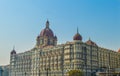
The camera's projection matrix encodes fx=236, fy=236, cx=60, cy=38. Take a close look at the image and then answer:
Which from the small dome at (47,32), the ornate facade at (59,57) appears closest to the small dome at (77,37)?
the ornate facade at (59,57)

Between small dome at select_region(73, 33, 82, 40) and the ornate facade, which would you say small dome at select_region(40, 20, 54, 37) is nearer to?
the ornate facade

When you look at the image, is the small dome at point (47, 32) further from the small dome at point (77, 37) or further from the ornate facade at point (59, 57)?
the small dome at point (77, 37)

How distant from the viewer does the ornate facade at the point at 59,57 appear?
106 m

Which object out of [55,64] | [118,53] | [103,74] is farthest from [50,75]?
[118,53]

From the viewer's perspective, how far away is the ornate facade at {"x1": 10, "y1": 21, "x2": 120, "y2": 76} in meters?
106

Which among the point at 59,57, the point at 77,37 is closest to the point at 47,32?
the point at 59,57

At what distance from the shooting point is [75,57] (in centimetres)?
10406

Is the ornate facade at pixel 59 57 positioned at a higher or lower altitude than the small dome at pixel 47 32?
lower

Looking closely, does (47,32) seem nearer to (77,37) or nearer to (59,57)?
(59,57)

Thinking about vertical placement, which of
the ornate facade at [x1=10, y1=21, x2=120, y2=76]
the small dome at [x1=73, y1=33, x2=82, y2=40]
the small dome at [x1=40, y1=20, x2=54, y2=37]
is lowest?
the ornate facade at [x1=10, y1=21, x2=120, y2=76]

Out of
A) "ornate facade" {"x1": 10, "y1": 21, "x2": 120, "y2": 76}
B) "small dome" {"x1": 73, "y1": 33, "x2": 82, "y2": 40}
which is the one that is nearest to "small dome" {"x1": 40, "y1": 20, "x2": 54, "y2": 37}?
"ornate facade" {"x1": 10, "y1": 21, "x2": 120, "y2": 76}

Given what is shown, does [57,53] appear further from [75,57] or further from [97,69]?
[97,69]

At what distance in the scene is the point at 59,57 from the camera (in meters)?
113

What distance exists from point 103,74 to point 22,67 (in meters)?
61.1
